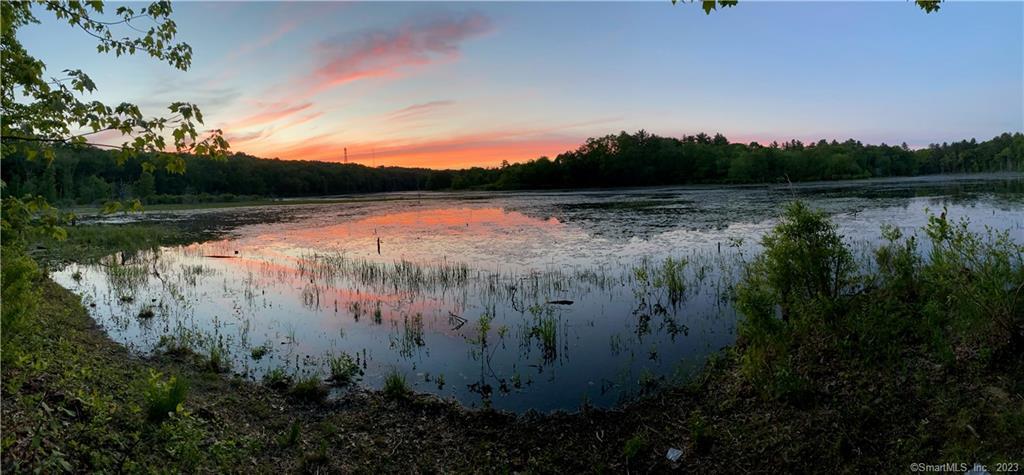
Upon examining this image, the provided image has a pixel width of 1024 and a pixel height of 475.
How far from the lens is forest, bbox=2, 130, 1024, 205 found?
10675 centimetres

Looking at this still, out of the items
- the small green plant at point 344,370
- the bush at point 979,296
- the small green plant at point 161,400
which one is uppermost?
the bush at point 979,296

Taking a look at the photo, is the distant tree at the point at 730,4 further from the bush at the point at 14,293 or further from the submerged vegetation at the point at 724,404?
the bush at the point at 14,293

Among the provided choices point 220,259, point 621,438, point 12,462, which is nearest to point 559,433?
point 621,438

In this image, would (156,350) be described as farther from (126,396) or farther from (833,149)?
(833,149)

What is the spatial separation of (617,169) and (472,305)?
121 m

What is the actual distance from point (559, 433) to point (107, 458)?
4557 mm

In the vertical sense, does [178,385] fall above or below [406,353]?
above

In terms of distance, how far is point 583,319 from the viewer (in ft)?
38.9

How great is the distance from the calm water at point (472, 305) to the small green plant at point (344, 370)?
0.69 ft

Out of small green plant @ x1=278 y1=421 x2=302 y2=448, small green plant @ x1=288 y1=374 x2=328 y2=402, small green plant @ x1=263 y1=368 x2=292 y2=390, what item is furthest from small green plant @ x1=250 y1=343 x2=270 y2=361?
small green plant @ x1=278 y1=421 x2=302 y2=448

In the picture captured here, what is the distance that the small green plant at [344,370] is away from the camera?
8742 millimetres

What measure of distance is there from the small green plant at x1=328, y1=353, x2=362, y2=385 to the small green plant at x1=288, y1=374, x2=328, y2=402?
1.71ft

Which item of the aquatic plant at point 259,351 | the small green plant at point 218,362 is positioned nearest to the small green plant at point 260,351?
the aquatic plant at point 259,351

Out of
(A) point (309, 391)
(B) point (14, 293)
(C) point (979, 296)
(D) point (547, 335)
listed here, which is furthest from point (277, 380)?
(C) point (979, 296)
